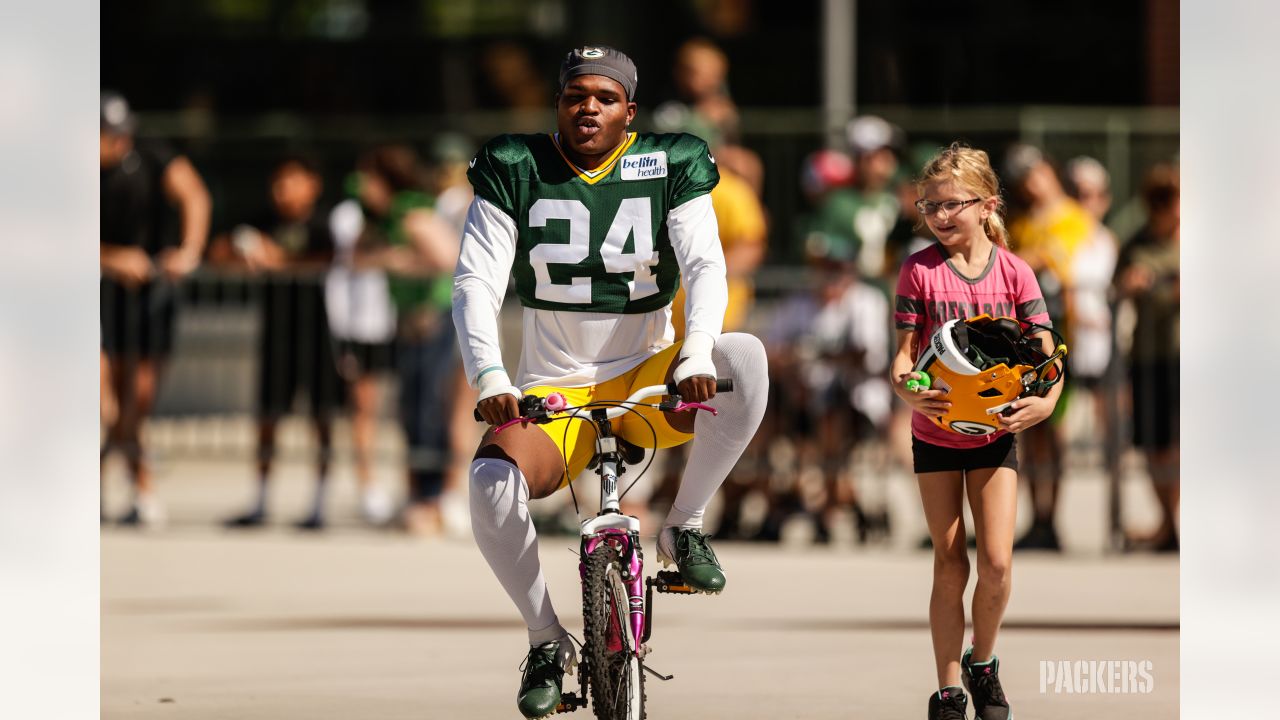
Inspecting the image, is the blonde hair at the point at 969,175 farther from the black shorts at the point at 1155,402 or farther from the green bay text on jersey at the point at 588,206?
the black shorts at the point at 1155,402

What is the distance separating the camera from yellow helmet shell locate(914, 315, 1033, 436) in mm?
6238

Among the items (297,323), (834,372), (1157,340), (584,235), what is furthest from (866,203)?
(584,235)

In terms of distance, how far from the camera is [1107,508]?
12.5 metres

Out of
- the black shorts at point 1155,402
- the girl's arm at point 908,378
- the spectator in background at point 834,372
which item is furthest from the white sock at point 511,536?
the black shorts at point 1155,402

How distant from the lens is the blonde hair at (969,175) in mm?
6430

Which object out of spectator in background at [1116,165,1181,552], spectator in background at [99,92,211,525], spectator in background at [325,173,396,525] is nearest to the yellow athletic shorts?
spectator in background at [1116,165,1181,552]

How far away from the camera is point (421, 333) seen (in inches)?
524

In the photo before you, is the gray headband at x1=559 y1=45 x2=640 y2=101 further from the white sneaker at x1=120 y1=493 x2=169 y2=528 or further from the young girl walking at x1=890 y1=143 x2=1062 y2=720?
the white sneaker at x1=120 y1=493 x2=169 y2=528

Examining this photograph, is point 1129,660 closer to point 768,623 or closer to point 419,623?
point 768,623

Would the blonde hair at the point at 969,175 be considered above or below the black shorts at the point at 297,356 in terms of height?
above

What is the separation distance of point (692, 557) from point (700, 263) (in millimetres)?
864
